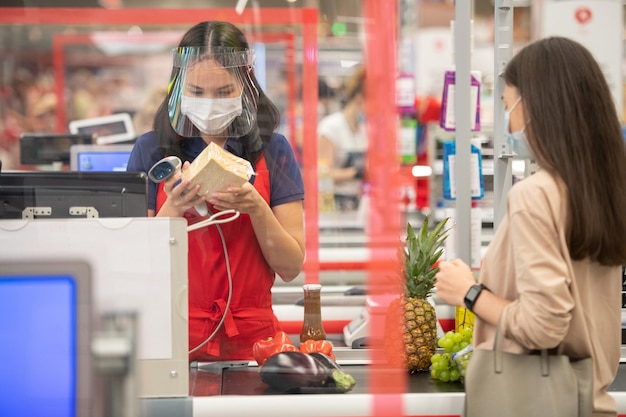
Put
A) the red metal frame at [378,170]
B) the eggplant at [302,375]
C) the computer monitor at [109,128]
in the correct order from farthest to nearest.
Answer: the computer monitor at [109,128], the eggplant at [302,375], the red metal frame at [378,170]

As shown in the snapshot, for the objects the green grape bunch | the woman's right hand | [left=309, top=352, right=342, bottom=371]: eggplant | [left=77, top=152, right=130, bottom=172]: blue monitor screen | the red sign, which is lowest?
the green grape bunch

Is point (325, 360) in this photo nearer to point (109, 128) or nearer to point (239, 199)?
point (239, 199)

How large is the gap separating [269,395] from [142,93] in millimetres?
4292

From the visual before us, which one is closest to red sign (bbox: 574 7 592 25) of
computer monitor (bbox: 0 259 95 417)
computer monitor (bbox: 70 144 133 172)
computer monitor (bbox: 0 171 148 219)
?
computer monitor (bbox: 70 144 133 172)

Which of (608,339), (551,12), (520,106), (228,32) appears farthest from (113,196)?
(551,12)

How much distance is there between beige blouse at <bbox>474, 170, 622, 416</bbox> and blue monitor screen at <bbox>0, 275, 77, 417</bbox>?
1.02m

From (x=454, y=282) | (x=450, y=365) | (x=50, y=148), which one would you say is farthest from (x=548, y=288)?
(x=50, y=148)

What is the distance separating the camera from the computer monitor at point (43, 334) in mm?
1215

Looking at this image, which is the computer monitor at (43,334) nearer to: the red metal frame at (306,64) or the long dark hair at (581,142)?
the long dark hair at (581,142)

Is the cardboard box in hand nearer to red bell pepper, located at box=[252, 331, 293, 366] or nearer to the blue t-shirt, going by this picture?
the blue t-shirt

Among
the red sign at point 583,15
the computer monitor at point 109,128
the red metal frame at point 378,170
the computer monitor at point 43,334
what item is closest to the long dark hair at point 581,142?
the red metal frame at point 378,170

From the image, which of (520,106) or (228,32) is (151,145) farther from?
(520,106)

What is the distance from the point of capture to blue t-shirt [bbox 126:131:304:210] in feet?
7.93

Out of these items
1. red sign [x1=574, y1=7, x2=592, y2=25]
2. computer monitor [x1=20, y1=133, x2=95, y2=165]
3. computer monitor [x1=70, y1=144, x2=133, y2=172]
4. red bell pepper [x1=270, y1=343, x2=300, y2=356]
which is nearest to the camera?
red bell pepper [x1=270, y1=343, x2=300, y2=356]
